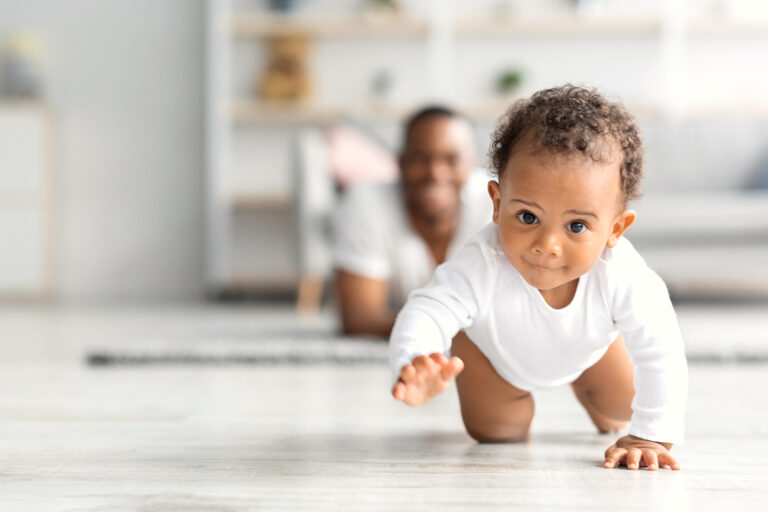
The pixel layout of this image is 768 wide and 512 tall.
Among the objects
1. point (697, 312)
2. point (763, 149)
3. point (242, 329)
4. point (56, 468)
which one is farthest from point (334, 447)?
point (763, 149)

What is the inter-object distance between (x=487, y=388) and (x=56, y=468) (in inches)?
17.5

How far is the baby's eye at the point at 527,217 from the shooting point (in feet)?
2.95

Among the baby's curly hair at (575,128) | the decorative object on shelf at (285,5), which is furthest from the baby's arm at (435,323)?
the decorative object on shelf at (285,5)

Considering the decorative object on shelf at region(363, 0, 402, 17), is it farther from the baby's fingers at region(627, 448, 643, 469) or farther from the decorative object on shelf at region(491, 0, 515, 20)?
the baby's fingers at region(627, 448, 643, 469)

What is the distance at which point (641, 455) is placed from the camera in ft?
3.08

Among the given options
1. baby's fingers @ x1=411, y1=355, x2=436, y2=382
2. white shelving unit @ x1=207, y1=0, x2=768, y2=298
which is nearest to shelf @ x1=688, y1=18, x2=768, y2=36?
white shelving unit @ x1=207, y1=0, x2=768, y2=298

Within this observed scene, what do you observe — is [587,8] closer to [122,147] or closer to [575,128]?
[122,147]

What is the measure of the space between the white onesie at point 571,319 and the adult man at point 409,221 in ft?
3.23

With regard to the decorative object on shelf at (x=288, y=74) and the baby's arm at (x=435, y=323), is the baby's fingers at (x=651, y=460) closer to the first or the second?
the baby's arm at (x=435, y=323)

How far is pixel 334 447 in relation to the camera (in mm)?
1053

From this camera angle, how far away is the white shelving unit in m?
4.59

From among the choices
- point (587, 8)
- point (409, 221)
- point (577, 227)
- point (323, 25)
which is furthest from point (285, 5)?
point (577, 227)

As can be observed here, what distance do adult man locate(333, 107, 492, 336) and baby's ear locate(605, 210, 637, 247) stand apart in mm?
1048

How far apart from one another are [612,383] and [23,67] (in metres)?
4.31
